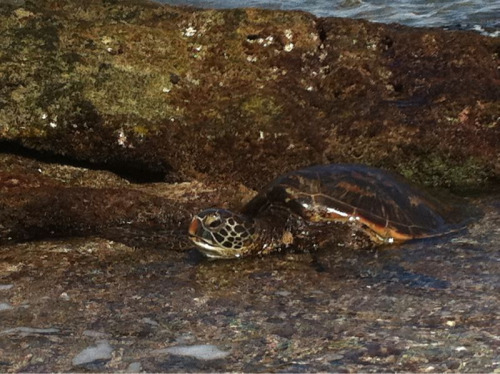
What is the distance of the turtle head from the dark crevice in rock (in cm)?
123

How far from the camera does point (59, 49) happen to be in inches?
262

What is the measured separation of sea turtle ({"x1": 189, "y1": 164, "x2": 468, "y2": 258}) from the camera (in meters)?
5.37

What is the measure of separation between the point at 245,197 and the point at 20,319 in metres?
2.71

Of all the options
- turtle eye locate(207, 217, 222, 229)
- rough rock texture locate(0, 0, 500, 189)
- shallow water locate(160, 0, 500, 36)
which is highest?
shallow water locate(160, 0, 500, 36)

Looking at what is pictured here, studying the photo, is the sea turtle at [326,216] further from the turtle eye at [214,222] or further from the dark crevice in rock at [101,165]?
the dark crevice in rock at [101,165]

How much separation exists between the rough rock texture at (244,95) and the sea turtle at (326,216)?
2.23 ft

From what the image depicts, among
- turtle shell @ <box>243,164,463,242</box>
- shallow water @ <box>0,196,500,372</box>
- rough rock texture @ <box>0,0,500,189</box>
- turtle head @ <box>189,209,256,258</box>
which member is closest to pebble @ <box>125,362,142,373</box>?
shallow water @ <box>0,196,500,372</box>

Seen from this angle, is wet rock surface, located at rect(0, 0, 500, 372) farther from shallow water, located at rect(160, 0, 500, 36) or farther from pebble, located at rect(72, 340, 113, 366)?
shallow water, located at rect(160, 0, 500, 36)

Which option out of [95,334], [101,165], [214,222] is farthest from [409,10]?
[95,334]

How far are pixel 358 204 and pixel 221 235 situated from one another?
1.07 metres

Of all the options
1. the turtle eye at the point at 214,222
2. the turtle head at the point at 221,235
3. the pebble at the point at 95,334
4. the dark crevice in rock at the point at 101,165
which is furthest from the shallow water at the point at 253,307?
the dark crevice in rock at the point at 101,165

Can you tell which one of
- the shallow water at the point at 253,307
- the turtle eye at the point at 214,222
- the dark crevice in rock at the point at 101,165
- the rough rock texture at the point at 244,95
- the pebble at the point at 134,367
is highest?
the rough rock texture at the point at 244,95

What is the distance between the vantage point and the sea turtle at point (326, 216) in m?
5.37

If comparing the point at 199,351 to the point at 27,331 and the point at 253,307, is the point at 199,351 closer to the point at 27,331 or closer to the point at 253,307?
the point at 253,307
